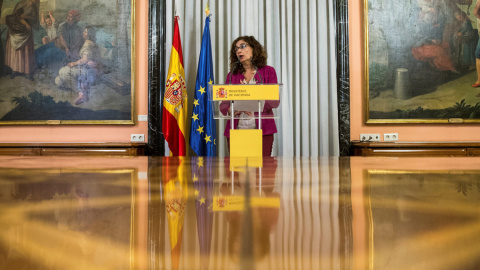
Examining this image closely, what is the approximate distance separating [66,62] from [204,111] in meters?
2.28

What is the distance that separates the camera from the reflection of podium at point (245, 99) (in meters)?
3.11

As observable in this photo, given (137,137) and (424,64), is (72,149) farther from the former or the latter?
(424,64)

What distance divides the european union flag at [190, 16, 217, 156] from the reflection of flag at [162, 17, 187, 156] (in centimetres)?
17

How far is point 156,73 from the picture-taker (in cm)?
548

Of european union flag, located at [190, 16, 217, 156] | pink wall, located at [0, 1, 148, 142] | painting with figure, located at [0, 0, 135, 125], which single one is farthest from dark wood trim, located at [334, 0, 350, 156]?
painting with figure, located at [0, 0, 135, 125]

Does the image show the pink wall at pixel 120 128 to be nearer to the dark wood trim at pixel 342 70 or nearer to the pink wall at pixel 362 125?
the dark wood trim at pixel 342 70

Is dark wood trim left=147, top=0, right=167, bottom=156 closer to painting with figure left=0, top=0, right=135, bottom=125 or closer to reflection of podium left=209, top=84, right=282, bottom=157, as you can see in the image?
painting with figure left=0, top=0, right=135, bottom=125

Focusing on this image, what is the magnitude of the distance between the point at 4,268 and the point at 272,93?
2.99 meters

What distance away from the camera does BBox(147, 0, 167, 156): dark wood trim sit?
544 cm

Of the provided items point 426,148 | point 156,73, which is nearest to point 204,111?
point 156,73

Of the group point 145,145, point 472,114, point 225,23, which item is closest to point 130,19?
point 225,23

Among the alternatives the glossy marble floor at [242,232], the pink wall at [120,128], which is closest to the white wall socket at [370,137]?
the pink wall at [120,128]

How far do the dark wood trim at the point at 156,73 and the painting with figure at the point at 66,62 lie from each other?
313mm

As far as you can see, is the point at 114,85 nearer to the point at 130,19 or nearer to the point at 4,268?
the point at 130,19
